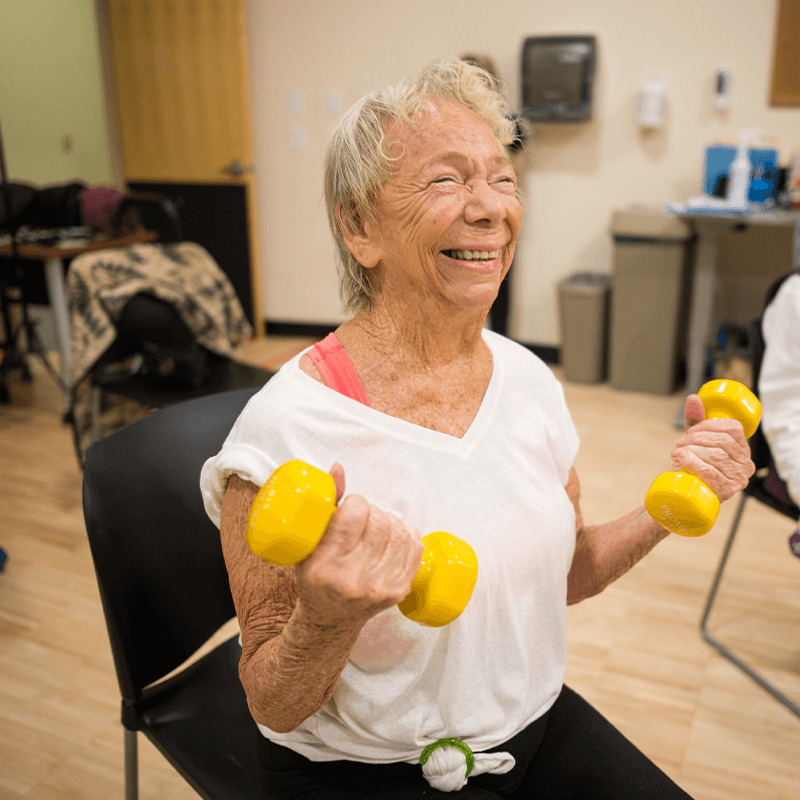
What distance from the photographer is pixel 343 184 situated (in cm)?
90

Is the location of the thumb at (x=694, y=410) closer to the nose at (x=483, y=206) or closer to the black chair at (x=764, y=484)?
the nose at (x=483, y=206)

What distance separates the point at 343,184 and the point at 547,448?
1.36ft

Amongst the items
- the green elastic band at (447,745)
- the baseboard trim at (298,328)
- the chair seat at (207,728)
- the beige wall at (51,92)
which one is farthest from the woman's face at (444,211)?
the beige wall at (51,92)

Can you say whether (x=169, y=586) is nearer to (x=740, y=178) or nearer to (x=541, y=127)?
(x=740, y=178)

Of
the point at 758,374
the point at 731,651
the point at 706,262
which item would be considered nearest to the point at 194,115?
the point at 706,262

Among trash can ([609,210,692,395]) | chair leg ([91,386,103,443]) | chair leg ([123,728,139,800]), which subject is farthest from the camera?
trash can ([609,210,692,395])

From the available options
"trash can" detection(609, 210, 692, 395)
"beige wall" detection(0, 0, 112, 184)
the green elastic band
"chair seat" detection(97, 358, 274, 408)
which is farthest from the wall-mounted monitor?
the green elastic band

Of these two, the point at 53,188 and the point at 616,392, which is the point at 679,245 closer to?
the point at 616,392

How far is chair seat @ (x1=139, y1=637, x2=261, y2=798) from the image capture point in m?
1.02

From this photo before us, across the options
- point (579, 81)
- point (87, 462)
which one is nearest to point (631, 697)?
point (87, 462)

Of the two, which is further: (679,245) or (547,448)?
(679,245)

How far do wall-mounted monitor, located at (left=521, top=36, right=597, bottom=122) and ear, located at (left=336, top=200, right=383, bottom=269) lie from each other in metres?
3.33

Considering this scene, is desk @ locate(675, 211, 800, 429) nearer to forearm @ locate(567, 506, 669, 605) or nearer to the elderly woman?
forearm @ locate(567, 506, 669, 605)

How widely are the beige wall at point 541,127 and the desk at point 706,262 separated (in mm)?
590
